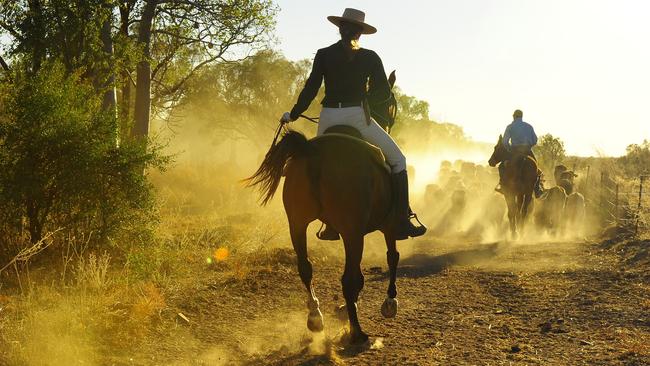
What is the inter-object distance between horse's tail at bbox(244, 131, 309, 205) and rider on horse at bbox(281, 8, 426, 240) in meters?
0.40

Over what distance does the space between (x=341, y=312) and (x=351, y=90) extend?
2730 mm

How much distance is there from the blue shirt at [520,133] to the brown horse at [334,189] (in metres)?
11.4

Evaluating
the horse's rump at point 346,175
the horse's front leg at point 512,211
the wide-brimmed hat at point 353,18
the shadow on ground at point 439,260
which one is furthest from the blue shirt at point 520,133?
the horse's rump at point 346,175

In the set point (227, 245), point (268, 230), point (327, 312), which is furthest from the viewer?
point (268, 230)

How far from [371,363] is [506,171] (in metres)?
12.2

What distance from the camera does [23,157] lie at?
7.74m

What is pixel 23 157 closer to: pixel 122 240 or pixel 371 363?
pixel 122 240

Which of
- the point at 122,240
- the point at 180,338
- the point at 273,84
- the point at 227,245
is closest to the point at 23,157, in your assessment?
the point at 122,240

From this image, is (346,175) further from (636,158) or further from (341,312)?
(636,158)

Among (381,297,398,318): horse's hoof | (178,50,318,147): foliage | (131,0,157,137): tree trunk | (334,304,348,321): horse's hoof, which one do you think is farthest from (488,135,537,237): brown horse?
(178,50,318,147): foliage

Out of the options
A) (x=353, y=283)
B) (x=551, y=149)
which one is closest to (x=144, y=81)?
(x=353, y=283)

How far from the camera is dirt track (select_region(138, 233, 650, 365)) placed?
19.3 feet

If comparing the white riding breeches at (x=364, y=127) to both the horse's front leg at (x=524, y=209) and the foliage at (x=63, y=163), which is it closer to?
the foliage at (x=63, y=163)

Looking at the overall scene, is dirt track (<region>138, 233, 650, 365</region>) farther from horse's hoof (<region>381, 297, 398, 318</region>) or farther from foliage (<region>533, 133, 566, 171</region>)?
foliage (<region>533, 133, 566, 171</region>)
